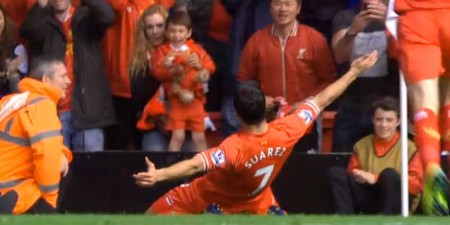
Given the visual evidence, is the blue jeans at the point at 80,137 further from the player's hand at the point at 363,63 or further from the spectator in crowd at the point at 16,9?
the player's hand at the point at 363,63

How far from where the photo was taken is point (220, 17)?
12227mm

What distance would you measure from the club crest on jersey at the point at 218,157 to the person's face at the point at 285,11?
1937 millimetres

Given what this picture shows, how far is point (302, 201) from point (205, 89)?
1055 mm

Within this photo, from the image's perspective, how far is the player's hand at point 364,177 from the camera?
10.9 meters

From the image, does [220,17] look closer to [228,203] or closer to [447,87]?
[228,203]

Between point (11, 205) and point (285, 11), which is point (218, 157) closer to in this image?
point (11, 205)

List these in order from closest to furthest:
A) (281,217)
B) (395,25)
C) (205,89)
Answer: (281,217), (395,25), (205,89)

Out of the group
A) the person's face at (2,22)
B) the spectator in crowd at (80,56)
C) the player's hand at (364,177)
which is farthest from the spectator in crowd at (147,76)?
the player's hand at (364,177)

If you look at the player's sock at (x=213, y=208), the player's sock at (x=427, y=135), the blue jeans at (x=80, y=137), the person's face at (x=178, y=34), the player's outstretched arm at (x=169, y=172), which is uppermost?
the person's face at (x=178, y=34)

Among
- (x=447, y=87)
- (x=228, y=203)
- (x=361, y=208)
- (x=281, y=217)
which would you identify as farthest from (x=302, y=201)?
(x=281, y=217)

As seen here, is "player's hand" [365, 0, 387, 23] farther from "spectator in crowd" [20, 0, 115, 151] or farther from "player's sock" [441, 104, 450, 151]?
"spectator in crowd" [20, 0, 115, 151]

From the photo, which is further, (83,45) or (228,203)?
(83,45)

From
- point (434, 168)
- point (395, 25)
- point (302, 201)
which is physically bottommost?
point (302, 201)

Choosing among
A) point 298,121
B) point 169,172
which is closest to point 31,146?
point 169,172
